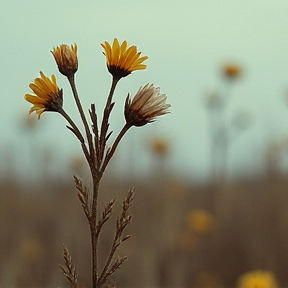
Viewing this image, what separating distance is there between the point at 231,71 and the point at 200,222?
1.15m

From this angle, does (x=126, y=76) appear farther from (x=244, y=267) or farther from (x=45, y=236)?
(x=45, y=236)

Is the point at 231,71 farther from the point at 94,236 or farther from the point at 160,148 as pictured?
the point at 94,236

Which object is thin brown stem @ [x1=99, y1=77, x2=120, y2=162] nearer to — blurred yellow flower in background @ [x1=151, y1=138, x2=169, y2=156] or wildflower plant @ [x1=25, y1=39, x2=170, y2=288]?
wildflower plant @ [x1=25, y1=39, x2=170, y2=288]

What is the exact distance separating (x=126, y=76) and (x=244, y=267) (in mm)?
3912

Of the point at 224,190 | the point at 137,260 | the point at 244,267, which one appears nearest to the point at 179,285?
the point at 137,260

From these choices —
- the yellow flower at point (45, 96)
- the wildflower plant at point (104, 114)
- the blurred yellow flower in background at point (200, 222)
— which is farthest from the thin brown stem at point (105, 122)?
the blurred yellow flower in background at point (200, 222)

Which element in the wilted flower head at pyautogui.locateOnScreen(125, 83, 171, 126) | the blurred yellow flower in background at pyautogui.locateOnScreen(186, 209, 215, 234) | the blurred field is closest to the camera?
the wilted flower head at pyautogui.locateOnScreen(125, 83, 171, 126)

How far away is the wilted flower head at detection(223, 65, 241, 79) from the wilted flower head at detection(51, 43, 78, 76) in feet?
14.0

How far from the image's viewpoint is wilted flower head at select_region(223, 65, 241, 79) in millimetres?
5008

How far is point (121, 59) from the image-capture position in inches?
32.8

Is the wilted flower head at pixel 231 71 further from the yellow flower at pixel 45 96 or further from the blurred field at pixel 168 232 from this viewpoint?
the yellow flower at pixel 45 96

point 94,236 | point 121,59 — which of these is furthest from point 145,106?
point 94,236

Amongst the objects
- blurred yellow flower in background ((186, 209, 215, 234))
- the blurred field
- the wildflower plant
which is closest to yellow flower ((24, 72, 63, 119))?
the wildflower plant

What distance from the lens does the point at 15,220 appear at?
5.12 metres
